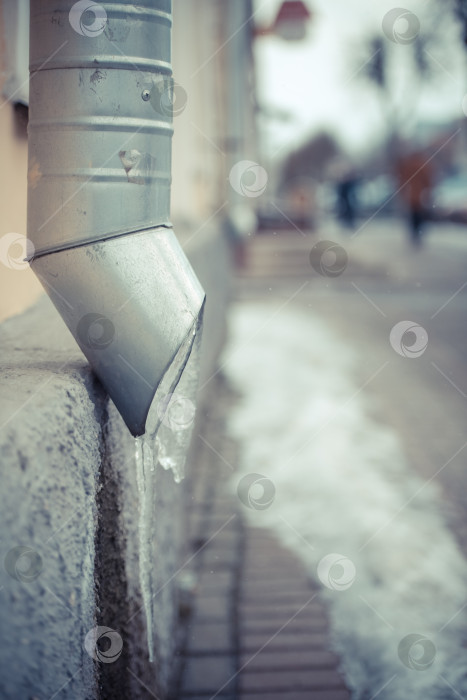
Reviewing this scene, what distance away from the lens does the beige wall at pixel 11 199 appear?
6.09 ft

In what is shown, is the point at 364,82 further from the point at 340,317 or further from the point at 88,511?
the point at 88,511

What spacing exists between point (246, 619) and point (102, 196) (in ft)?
5.05

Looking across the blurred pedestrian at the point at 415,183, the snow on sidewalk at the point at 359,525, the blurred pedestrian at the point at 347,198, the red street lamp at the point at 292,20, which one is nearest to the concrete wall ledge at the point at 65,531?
the snow on sidewalk at the point at 359,525

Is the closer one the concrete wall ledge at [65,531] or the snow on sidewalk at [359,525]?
the concrete wall ledge at [65,531]

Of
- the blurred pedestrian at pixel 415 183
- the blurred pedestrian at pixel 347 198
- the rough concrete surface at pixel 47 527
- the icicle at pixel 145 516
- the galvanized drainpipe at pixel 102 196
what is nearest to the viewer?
the rough concrete surface at pixel 47 527

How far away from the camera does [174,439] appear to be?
1.71 m

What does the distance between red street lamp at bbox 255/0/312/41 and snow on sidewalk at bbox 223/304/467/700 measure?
8320 millimetres

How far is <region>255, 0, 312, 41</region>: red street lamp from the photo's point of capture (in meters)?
12.4

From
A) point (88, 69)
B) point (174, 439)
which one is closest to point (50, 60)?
point (88, 69)

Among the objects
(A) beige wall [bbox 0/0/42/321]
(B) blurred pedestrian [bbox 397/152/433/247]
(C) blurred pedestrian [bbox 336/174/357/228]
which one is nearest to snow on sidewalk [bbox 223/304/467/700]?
(A) beige wall [bbox 0/0/42/321]

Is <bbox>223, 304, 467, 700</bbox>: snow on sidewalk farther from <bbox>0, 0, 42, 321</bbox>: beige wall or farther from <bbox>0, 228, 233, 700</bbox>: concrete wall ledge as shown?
<bbox>0, 0, 42, 321</bbox>: beige wall

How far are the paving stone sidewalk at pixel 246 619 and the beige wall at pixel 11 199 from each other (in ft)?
3.63

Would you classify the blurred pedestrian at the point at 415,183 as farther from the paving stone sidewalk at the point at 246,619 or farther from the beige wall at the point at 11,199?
the beige wall at the point at 11,199

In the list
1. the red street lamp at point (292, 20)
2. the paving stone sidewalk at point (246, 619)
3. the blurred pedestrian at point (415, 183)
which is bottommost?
the paving stone sidewalk at point (246, 619)
